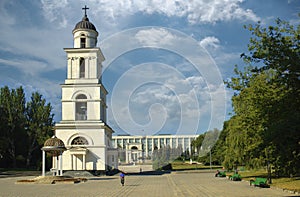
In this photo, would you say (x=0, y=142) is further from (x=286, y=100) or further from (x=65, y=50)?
(x=286, y=100)

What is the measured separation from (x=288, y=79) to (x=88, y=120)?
3469 centimetres

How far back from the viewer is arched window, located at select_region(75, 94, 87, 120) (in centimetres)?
4666

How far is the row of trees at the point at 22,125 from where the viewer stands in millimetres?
65125

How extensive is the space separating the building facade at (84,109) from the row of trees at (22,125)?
21932 mm

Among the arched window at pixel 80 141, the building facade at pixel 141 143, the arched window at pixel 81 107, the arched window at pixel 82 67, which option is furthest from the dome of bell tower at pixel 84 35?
the building facade at pixel 141 143

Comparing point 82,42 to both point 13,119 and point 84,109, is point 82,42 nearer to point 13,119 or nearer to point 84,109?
point 84,109

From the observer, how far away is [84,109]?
4750cm

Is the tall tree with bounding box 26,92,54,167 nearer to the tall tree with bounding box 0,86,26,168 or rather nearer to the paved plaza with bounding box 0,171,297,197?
the tall tree with bounding box 0,86,26,168

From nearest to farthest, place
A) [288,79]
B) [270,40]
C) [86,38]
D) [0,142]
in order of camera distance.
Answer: [288,79] → [270,40] → [86,38] → [0,142]

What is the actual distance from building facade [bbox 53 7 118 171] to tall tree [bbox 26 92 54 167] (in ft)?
73.3

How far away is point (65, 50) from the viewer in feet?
156

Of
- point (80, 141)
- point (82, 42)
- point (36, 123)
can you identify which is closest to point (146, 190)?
point (80, 141)

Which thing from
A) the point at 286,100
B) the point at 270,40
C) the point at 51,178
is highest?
the point at 270,40

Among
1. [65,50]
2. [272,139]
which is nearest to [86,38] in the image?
[65,50]
